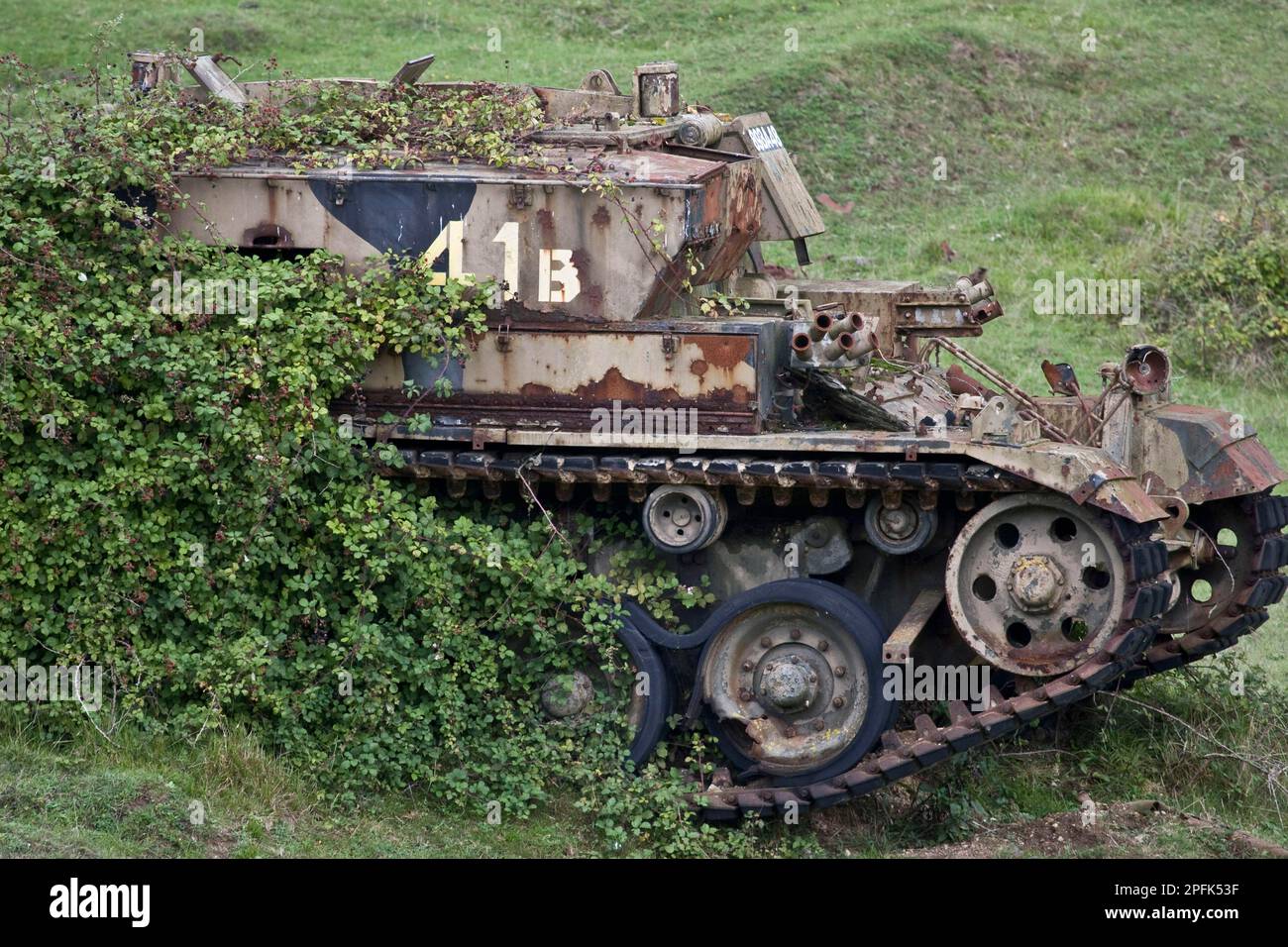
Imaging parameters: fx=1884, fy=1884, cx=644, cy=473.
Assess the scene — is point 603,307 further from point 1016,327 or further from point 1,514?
point 1016,327

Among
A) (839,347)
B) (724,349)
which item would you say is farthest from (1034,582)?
(724,349)

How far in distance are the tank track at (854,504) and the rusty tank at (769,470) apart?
2 centimetres

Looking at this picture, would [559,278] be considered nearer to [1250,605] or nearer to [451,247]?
[451,247]

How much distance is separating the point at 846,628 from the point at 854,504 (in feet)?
2.32

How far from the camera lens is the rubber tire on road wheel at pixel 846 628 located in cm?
1065

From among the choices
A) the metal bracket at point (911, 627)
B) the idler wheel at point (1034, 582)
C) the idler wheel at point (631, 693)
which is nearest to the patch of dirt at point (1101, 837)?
the idler wheel at point (1034, 582)

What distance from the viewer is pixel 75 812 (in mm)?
9414

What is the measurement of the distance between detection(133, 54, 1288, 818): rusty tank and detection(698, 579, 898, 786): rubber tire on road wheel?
0.02m

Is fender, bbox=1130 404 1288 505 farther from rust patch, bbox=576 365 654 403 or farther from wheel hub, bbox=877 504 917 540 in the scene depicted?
rust patch, bbox=576 365 654 403

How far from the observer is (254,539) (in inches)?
416

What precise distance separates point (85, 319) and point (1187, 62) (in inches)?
807

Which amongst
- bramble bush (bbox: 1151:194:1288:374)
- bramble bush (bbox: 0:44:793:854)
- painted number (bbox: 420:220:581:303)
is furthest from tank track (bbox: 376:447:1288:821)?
bramble bush (bbox: 1151:194:1288:374)

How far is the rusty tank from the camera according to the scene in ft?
34.0
